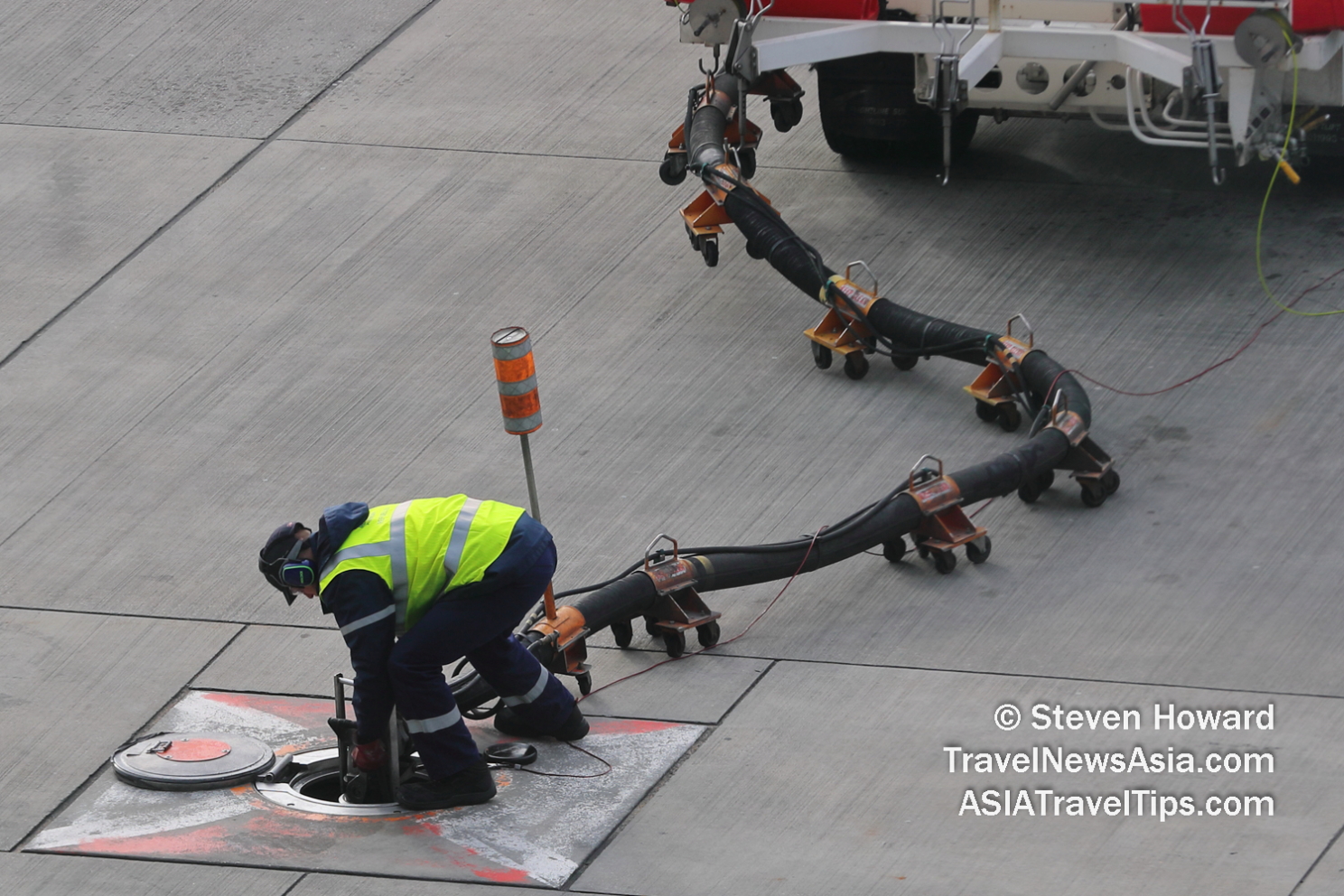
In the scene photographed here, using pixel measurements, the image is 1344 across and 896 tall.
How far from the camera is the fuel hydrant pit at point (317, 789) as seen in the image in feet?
22.1

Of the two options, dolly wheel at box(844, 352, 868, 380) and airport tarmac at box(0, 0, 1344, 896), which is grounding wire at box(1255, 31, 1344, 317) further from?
dolly wheel at box(844, 352, 868, 380)

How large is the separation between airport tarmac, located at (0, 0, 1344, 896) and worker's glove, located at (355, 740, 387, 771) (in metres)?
0.36

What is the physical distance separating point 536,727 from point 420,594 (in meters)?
0.68

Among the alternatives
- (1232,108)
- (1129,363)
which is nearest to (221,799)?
(1129,363)

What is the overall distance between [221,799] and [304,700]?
642 mm

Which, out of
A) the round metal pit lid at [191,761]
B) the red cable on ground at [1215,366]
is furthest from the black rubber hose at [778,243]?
the round metal pit lid at [191,761]

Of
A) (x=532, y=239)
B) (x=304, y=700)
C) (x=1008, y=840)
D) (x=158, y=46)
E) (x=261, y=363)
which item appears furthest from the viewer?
(x=158, y=46)

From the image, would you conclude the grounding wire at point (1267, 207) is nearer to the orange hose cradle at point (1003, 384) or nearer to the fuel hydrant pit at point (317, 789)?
the orange hose cradle at point (1003, 384)

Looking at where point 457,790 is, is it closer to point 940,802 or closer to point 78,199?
point 940,802

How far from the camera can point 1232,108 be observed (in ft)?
29.9

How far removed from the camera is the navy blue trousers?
21.7ft

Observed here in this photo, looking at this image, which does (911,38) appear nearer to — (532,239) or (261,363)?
(532,239)

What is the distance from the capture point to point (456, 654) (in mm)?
6656

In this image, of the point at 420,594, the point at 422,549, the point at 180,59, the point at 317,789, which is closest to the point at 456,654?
the point at 420,594
